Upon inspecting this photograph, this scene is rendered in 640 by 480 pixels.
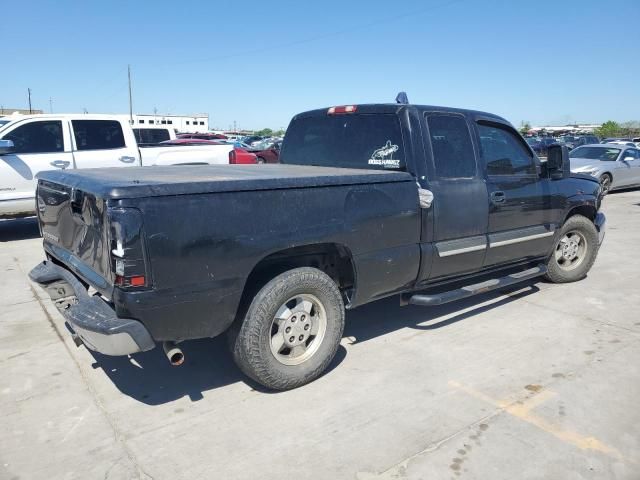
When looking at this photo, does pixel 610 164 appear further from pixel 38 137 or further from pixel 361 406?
pixel 361 406

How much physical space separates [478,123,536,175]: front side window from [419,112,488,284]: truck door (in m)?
0.22

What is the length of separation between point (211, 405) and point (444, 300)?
2.04 metres

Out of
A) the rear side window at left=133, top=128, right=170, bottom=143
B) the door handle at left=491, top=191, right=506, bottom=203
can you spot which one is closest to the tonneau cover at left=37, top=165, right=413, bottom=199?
the door handle at left=491, top=191, right=506, bottom=203

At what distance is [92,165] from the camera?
8.43 m

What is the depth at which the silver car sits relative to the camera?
1543 cm

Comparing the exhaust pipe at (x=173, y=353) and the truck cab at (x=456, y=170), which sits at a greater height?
the truck cab at (x=456, y=170)

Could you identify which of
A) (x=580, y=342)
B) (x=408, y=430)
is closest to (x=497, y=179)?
(x=580, y=342)

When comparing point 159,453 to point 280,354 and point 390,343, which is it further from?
point 390,343

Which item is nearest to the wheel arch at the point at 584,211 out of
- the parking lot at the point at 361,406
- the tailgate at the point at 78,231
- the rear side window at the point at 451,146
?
the parking lot at the point at 361,406

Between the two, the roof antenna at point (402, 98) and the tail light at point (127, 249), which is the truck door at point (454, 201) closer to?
the roof antenna at point (402, 98)

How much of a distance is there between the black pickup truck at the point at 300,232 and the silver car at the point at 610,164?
37.8ft

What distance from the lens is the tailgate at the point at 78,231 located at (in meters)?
2.93

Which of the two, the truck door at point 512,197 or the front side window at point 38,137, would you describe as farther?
the front side window at point 38,137

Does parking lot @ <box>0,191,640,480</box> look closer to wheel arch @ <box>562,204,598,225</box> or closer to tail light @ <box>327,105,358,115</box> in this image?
wheel arch @ <box>562,204,598,225</box>
